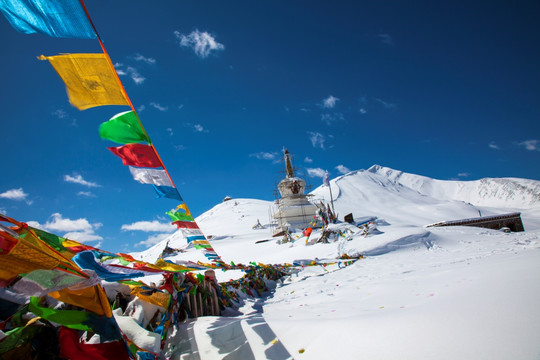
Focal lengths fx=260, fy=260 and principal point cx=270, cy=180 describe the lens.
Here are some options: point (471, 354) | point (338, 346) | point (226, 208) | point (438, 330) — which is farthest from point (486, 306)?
point (226, 208)

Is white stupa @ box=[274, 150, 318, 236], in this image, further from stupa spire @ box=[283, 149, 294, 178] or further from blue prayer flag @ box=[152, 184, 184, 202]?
blue prayer flag @ box=[152, 184, 184, 202]

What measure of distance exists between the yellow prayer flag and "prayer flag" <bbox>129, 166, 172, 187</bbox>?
1.48 meters

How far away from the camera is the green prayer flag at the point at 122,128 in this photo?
4.22m

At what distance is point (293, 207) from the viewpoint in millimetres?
36344

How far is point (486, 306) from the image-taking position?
2865 mm

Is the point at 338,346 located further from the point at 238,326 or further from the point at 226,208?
the point at 226,208

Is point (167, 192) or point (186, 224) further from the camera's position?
point (186, 224)

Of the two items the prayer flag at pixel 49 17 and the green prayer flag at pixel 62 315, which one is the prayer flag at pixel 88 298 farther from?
the prayer flag at pixel 49 17

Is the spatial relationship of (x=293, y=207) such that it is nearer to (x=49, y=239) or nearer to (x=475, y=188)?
(x=49, y=239)

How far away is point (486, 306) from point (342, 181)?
7986 cm

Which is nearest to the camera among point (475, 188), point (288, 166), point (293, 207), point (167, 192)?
point (167, 192)

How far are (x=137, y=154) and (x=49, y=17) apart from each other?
2140mm

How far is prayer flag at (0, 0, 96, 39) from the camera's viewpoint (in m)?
2.86

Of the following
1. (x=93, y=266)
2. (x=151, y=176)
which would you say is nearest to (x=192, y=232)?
(x=151, y=176)
